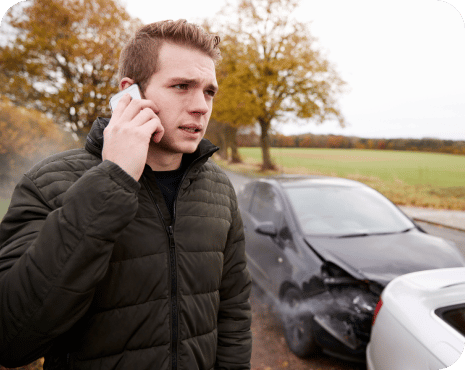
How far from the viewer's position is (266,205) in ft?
15.7

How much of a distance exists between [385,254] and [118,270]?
299cm

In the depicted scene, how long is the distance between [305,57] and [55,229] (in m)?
23.8

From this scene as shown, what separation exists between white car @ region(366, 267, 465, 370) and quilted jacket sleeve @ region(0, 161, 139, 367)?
1.82 m

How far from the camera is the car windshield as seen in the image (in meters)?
4.00

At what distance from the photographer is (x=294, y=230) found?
3924 millimetres

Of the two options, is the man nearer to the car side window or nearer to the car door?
the car door

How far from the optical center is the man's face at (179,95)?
1354mm

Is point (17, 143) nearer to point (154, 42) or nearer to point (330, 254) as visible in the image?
point (330, 254)

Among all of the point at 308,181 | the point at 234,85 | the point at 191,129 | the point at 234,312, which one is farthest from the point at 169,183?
the point at 234,85

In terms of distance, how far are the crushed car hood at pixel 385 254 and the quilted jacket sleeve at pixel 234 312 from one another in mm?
1774

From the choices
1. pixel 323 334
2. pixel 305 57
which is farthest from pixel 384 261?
pixel 305 57

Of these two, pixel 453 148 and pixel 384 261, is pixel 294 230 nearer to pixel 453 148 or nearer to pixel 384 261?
pixel 384 261

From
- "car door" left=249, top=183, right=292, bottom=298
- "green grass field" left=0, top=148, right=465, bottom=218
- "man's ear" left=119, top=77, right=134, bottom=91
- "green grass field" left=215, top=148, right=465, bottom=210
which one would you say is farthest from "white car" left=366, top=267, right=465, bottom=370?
"green grass field" left=215, top=148, right=465, bottom=210

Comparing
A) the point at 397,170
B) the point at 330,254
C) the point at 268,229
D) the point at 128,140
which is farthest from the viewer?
the point at 397,170
